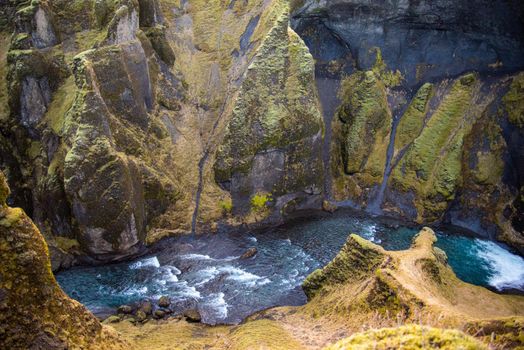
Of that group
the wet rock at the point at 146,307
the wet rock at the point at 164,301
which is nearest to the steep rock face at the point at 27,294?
the wet rock at the point at 146,307

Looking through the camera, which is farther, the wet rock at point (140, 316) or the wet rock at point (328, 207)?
the wet rock at point (328, 207)

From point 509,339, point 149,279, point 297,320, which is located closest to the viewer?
point 509,339

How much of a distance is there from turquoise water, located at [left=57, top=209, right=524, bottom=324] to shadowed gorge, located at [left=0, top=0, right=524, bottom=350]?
210 mm

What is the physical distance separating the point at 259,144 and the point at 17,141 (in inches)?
1036

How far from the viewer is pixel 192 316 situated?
3516 cm

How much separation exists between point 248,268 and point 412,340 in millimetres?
32136

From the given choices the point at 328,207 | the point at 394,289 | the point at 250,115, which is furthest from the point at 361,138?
the point at 394,289

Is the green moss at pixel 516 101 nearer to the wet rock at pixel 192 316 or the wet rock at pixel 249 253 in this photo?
the wet rock at pixel 249 253

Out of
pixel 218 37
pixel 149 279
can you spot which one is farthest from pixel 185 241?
pixel 218 37

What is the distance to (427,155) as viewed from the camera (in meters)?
55.4

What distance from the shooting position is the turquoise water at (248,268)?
38.0 metres

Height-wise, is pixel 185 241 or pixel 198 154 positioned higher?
pixel 198 154

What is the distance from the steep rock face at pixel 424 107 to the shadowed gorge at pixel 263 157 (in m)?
0.21

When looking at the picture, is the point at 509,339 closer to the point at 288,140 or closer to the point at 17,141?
the point at 288,140
